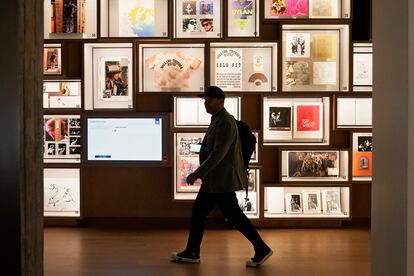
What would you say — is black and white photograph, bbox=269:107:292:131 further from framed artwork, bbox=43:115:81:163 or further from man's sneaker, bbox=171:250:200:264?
man's sneaker, bbox=171:250:200:264

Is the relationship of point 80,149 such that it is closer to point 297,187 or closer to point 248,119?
point 248,119

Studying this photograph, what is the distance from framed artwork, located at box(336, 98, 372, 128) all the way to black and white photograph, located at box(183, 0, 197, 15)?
2.00 metres

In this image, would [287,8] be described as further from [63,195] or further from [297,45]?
[63,195]

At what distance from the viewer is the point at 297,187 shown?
8023mm

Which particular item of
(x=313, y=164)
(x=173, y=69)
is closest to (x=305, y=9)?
(x=173, y=69)

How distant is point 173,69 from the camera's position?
7887 mm

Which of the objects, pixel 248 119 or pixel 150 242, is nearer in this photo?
pixel 150 242

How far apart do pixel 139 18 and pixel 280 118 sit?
2.04 metres

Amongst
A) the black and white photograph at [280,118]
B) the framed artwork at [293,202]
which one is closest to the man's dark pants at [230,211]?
the framed artwork at [293,202]

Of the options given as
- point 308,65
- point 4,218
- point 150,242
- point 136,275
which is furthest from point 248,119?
point 4,218

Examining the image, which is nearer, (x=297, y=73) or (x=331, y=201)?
(x=297, y=73)

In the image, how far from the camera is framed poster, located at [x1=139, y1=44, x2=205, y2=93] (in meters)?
7.88

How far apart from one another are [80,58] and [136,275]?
11.4 ft

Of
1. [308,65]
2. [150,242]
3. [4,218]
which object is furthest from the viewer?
[308,65]
